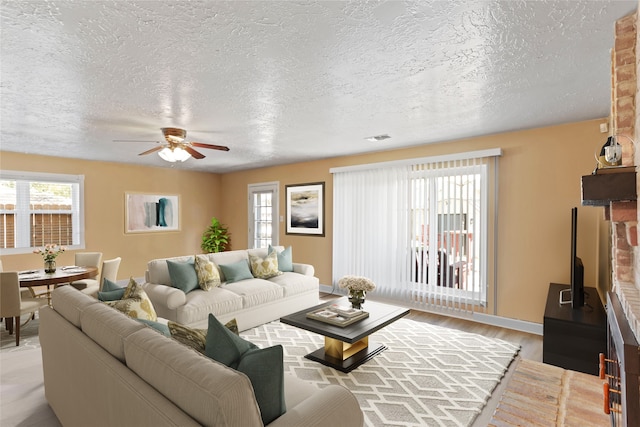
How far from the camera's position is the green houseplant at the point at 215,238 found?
741 cm

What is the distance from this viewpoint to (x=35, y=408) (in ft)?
7.67

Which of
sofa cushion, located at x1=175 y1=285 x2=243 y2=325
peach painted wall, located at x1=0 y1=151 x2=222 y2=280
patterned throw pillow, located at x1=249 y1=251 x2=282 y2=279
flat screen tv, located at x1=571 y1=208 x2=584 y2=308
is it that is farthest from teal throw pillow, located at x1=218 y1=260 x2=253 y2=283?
flat screen tv, located at x1=571 y1=208 x2=584 y2=308

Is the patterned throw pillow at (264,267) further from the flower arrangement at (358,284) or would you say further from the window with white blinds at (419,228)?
the flower arrangement at (358,284)

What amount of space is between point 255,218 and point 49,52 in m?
5.43

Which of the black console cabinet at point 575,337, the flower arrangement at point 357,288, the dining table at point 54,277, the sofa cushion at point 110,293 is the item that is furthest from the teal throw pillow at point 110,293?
the black console cabinet at point 575,337

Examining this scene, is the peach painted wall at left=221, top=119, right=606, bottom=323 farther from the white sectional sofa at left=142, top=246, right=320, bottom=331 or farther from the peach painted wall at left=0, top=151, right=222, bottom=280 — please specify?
the peach painted wall at left=0, top=151, right=222, bottom=280

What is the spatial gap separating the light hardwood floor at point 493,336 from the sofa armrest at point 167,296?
2857 millimetres

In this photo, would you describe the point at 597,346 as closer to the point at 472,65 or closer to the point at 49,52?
the point at 472,65

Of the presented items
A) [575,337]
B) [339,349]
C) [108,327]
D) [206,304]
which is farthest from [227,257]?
[575,337]

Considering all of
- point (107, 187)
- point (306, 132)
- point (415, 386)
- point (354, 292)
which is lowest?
point (415, 386)

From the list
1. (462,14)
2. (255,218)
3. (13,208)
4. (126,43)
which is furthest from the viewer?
(255,218)

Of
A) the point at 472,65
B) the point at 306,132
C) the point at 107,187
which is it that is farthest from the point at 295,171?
the point at 472,65

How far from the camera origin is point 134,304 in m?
2.27

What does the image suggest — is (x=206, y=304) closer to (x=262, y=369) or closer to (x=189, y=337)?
(x=189, y=337)
